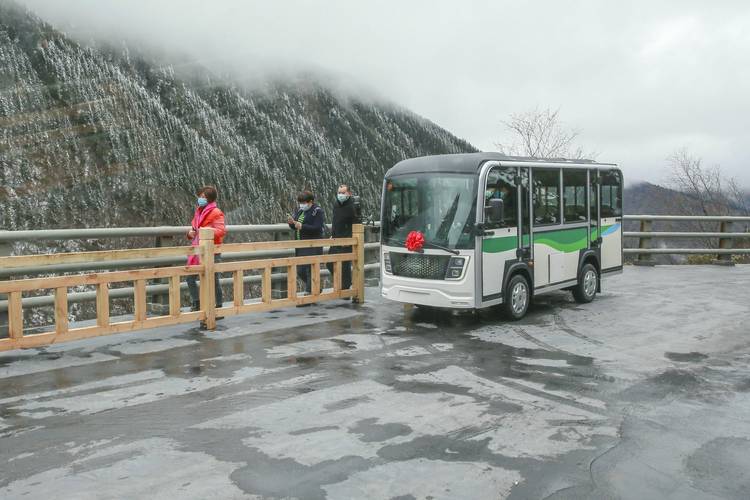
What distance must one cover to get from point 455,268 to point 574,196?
2.95 metres

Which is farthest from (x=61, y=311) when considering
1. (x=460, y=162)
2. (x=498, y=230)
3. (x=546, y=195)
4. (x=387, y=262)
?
(x=546, y=195)

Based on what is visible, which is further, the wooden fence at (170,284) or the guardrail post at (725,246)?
the guardrail post at (725,246)

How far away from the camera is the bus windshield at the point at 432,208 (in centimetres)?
1002

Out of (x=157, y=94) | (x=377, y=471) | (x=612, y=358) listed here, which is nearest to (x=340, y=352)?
(x=612, y=358)

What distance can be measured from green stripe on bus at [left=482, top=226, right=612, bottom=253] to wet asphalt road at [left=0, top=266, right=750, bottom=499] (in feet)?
3.68

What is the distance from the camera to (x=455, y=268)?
1002 cm

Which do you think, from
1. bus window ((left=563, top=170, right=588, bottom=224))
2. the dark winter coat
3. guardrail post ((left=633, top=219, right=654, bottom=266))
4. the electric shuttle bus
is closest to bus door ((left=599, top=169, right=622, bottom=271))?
bus window ((left=563, top=170, right=588, bottom=224))

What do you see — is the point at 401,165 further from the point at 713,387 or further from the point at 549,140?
the point at 549,140

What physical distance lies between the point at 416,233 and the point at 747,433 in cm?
566

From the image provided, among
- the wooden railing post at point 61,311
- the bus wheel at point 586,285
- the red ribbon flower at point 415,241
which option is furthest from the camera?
the bus wheel at point 586,285

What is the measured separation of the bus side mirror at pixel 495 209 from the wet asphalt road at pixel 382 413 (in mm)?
1488

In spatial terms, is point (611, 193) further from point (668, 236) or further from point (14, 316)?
point (14, 316)

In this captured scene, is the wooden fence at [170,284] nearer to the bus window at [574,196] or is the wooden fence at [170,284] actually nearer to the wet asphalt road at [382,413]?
the wet asphalt road at [382,413]

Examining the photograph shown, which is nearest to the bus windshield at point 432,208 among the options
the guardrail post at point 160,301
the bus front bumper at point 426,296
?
the bus front bumper at point 426,296
